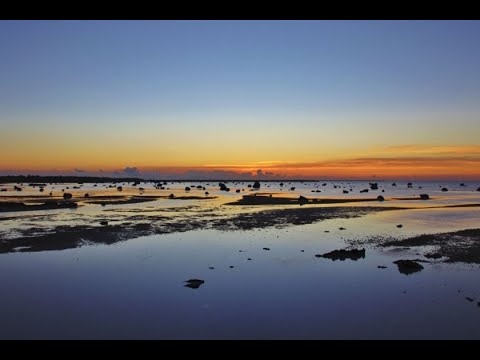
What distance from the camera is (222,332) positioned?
12773 millimetres

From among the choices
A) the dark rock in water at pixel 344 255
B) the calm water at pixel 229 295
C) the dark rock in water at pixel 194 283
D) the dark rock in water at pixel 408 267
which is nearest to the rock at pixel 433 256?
the calm water at pixel 229 295

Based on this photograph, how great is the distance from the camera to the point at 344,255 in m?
23.3

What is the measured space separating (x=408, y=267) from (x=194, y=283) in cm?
1069

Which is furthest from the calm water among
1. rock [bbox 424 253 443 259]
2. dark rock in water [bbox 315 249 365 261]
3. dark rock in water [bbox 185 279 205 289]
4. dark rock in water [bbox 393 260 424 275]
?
rock [bbox 424 253 443 259]

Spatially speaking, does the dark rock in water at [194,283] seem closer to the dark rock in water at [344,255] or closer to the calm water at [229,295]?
the calm water at [229,295]

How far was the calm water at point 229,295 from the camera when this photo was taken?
1292 cm

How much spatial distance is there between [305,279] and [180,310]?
6.64 metres

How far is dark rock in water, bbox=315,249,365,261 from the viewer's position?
23000mm

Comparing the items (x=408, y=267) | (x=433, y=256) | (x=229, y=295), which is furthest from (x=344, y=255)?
(x=229, y=295)

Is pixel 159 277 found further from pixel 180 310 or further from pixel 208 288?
pixel 180 310

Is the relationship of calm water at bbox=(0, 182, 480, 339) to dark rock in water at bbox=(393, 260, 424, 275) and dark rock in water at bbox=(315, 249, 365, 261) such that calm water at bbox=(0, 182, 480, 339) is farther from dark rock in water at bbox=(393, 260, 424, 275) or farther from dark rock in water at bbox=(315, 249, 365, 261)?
dark rock in water at bbox=(315, 249, 365, 261)

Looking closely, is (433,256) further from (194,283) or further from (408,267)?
(194,283)

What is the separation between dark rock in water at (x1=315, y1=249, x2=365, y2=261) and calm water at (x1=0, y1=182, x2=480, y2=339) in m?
0.62
